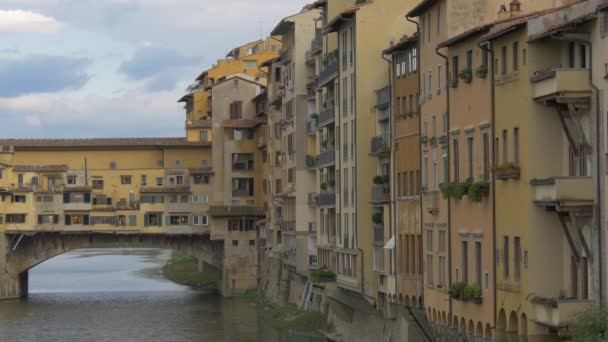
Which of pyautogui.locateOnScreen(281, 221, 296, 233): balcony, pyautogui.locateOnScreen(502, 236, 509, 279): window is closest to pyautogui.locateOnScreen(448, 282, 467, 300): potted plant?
pyautogui.locateOnScreen(502, 236, 509, 279): window

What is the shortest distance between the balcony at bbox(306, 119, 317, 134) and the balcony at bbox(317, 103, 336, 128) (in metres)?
4.58

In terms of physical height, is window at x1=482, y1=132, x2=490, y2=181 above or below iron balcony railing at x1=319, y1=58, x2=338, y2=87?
below

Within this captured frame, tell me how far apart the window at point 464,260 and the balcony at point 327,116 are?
78.7 ft

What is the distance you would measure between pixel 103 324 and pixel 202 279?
37.6 meters

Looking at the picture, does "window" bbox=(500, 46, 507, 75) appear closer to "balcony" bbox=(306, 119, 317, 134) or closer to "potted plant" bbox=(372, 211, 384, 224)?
"potted plant" bbox=(372, 211, 384, 224)

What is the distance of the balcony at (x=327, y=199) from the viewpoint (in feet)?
213

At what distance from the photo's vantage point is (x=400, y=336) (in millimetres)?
51969

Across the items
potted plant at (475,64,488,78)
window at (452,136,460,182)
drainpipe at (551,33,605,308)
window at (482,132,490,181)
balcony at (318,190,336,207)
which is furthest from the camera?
balcony at (318,190,336,207)

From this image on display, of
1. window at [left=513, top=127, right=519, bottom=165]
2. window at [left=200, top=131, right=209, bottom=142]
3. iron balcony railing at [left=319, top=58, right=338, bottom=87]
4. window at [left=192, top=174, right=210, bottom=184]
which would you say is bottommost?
window at [left=513, top=127, right=519, bottom=165]

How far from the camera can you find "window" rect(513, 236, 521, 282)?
A: 34.7 m

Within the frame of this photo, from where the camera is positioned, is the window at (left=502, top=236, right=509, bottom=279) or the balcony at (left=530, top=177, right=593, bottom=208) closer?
the balcony at (left=530, top=177, right=593, bottom=208)

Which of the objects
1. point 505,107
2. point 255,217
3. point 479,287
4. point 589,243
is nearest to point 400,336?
point 479,287

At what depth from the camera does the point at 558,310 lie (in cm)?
3169

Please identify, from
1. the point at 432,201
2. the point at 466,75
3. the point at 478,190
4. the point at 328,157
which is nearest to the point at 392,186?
the point at 432,201
